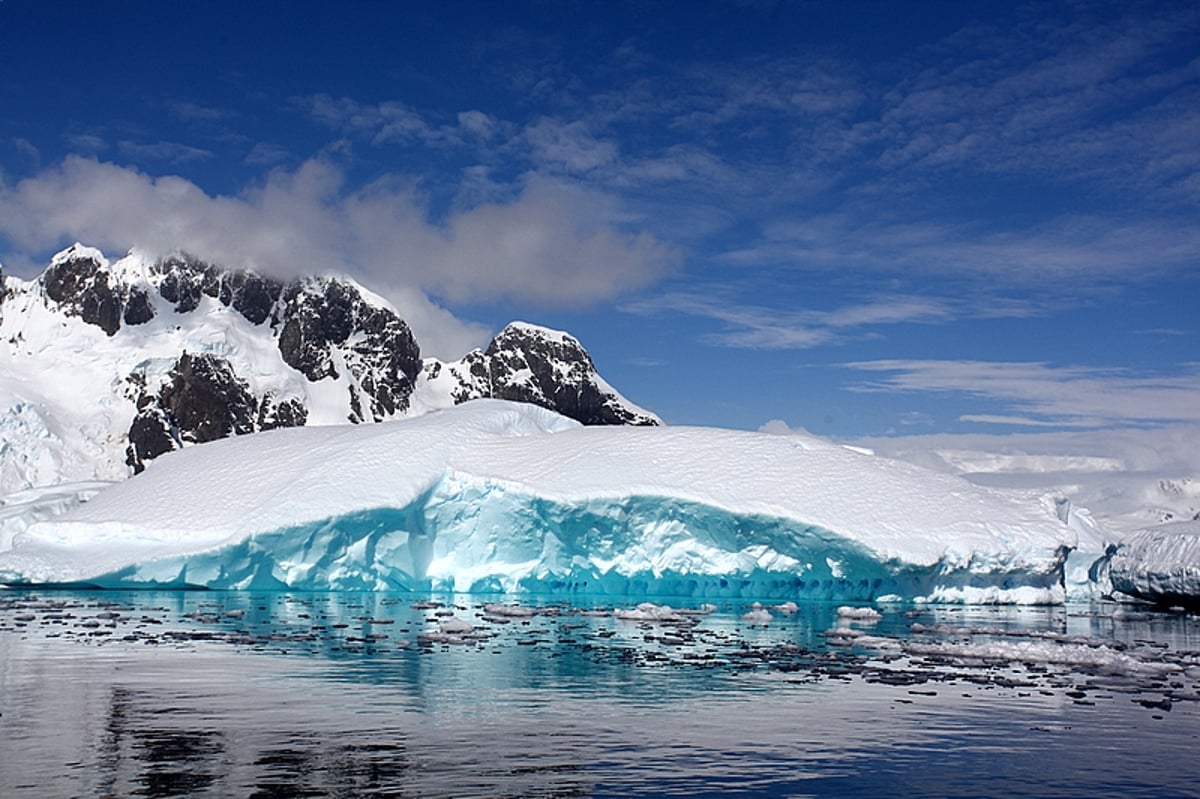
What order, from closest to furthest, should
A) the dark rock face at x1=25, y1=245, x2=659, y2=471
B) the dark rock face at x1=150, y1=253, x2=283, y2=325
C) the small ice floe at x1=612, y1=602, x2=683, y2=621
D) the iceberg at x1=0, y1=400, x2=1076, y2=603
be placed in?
the small ice floe at x1=612, y1=602, x2=683, y2=621, the iceberg at x1=0, y1=400, x2=1076, y2=603, the dark rock face at x1=25, y1=245, x2=659, y2=471, the dark rock face at x1=150, y1=253, x2=283, y2=325

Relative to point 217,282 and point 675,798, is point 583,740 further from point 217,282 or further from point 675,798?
point 217,282

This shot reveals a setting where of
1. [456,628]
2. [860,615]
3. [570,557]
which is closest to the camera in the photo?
[456,628]

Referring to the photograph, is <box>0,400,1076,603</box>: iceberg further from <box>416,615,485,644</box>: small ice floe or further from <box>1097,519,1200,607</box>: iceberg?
<box>416,615,485,644</box>: small ice floe

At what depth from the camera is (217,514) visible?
35.4 meters

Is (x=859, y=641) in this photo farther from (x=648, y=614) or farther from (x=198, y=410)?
(x=198, y=410)

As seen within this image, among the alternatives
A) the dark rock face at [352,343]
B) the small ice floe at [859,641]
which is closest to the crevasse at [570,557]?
the small ice floe at [859,641]

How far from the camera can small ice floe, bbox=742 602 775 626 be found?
27.6 meters

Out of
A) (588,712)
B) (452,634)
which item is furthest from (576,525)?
(588,712)

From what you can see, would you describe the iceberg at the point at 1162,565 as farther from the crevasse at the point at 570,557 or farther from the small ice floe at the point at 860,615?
the small ice floe at the point at 860,615

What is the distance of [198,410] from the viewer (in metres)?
105

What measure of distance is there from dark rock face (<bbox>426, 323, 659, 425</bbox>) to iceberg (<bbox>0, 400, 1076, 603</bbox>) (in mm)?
91606

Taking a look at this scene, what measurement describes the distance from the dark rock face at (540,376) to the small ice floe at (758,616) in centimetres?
10029

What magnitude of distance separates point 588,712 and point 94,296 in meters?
111

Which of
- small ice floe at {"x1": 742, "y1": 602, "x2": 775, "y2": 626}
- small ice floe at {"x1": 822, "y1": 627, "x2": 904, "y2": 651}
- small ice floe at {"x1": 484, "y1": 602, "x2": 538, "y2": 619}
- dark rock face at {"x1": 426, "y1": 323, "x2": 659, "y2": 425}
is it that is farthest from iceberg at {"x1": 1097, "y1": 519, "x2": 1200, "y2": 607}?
dark rock face at {"x1": 426, "y1": 323, "x2": 659, "y2": 425}
